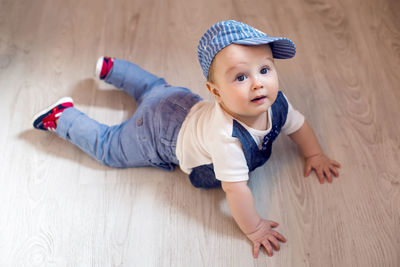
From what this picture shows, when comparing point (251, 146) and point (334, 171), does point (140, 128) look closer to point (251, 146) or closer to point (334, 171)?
point (251, 146)

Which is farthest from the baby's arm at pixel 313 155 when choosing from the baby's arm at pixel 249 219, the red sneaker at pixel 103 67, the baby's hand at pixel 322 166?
the red sneaker at pixel 103 67

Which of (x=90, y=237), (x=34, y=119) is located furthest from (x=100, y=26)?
(x=90, y=237)

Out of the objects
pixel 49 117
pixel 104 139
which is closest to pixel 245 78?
pixel 104 139

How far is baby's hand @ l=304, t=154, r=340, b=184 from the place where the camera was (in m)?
1.09

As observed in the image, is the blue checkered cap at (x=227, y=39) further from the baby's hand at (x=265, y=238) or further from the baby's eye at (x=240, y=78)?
the baby's hand at (x=265, y=238)

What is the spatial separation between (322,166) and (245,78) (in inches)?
16.1

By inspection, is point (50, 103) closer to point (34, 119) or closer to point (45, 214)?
point (34, 119)

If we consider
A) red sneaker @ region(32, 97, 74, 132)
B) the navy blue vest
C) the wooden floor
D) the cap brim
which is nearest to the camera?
the cap brim

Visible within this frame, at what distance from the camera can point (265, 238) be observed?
38.9 inches

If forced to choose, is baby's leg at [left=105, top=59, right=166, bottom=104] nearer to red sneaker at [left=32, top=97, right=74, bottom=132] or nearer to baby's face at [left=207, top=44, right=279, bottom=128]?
red sneaker at [left=32, top=97, right=74, bottom=132]

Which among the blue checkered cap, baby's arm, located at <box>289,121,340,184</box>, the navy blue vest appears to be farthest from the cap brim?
baby's arm, located at <box>289,121,340,184</box>

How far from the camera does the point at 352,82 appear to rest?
4.18ft

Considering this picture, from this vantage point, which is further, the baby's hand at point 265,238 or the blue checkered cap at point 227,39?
the baby's hand at point 265,238

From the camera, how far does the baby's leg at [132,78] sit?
4.06ft
